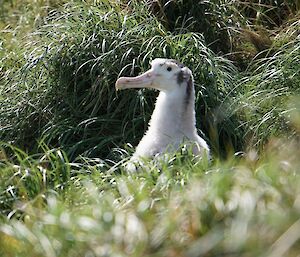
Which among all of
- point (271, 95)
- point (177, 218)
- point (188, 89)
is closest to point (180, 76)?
point (188, 89)

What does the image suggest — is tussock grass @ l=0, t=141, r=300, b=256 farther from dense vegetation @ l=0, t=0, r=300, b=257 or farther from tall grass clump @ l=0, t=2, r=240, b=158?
tall grass clump @ l=0, t=2, r=240, b=158

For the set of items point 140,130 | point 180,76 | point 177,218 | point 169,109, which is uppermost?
point 177,218

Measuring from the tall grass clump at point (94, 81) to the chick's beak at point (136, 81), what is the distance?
2.21 feet

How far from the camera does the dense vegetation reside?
13.6ft

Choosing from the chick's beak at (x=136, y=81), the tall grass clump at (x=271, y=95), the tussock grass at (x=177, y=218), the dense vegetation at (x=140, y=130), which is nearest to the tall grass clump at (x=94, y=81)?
the dense vegetation at (x=140, y=130)

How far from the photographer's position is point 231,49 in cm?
844

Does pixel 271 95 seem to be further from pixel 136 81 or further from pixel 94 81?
pixel 94 81

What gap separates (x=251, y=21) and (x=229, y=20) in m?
0.46

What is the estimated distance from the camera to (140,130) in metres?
7.40

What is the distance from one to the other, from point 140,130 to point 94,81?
53 centimetres

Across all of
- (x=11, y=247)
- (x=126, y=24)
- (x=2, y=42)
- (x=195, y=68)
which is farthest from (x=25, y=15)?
(x=11, y=247)

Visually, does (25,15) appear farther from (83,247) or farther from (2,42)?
(83,247)

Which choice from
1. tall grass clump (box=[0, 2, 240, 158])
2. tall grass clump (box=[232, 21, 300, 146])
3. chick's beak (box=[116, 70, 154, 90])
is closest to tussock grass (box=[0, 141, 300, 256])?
chick's beak (box=[116, 70, 154, 90])

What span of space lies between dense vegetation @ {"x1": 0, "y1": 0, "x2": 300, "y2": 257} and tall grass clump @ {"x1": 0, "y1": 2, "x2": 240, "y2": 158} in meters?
0.01
